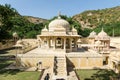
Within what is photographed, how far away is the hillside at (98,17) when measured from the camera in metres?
105

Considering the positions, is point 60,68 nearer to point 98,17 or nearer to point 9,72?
point 9,72

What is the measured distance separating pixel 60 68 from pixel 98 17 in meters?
93.0

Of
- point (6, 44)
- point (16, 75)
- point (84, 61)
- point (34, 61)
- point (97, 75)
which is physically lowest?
point (97, 75)

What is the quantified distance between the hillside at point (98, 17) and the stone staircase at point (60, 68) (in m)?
81.1

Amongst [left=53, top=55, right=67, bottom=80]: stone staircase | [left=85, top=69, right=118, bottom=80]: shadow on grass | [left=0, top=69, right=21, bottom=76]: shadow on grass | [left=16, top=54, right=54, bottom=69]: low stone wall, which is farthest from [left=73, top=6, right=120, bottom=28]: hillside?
[left=0, top=69, right=21, bottom=76]: shadow on grass

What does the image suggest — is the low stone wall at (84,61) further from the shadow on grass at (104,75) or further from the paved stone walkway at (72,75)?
the shadow on grass at (104,75)

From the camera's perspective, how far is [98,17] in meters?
112

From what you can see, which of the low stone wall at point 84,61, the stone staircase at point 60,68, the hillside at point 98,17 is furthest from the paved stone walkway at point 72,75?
the hillside at point 98,17

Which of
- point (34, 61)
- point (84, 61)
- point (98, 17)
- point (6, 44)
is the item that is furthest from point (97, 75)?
point (98, 17)

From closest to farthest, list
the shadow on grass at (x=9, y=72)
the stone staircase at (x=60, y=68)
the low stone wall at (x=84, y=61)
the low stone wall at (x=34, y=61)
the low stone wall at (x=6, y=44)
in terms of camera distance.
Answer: the stone staircase at (x=60, y=68) → the shadow on grass at (x=9, y=72) → the low stone wall at (x=34, y=61) → the low stone wall at (x=84, y=61) → the low stone wall at (x=6, y=44)

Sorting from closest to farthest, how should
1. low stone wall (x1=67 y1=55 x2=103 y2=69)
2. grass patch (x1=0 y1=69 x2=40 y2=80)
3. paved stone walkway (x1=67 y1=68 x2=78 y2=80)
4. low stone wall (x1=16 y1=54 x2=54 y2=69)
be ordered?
grass patch (x1=0 y1=69 x2=40 y2=80)
paved stone walkway (x1=67 y1=68 x2=78 y2=80)
low stone wall (x1=16 y1=54 x2=54 y2=69)
low stone wall (x1=67 y1=55 x2=103 y2=69)

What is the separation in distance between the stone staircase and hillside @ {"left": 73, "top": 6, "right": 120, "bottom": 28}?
3191 inches

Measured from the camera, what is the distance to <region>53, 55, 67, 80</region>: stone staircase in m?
20.0

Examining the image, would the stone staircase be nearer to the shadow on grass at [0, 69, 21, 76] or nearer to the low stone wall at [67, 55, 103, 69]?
the low stone wall at [67, 55, 103, 69]
